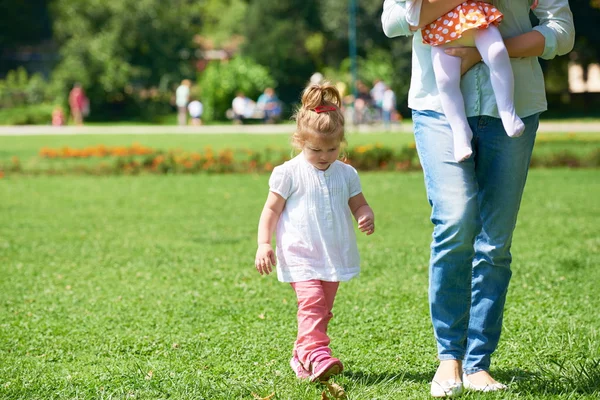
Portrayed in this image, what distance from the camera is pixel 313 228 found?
12.7 ft

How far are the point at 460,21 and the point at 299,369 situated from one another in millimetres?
1650

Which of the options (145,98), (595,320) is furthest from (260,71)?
(595,320)

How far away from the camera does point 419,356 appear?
441 centimetres

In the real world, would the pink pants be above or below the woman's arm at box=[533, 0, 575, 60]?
below

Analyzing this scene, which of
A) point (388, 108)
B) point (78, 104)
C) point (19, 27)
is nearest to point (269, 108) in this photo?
point (388, 108)

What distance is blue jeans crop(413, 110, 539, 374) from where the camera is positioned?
3.44 meters

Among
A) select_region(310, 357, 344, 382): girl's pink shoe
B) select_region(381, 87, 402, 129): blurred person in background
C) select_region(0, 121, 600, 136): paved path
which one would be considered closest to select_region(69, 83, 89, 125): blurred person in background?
select_region(0, 121, 600, 136): paved path

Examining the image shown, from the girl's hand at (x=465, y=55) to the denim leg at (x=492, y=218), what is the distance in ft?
0.69

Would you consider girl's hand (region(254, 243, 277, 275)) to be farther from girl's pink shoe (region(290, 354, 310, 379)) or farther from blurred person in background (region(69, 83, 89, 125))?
blurred person in background (region(69, 83, 89, 125))

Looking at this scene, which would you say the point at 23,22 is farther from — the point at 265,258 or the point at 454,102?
Answer: the point at 454,102

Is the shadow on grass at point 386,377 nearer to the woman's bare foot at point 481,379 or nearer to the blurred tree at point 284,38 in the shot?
the woman's bare foot at point 481,379

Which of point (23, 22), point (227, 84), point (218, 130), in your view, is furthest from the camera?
point (23, 22)

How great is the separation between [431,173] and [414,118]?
263 mm

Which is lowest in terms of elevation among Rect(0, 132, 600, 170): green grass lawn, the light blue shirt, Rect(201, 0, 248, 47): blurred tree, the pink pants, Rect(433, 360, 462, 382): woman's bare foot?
Rect(0, 132, 600, 170): green grass lawn
